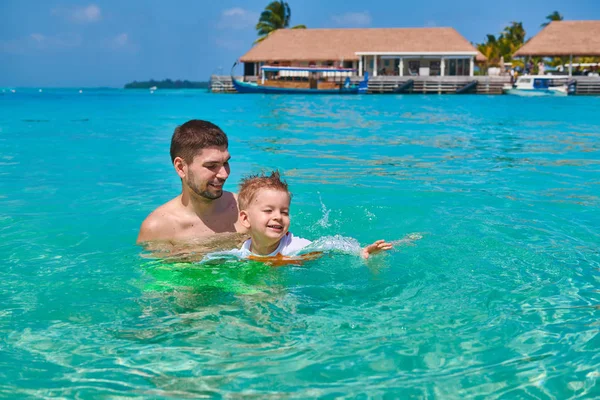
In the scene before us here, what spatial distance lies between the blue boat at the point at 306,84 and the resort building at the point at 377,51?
1.70 meters

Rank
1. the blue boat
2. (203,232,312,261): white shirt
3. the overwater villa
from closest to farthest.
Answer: (203,232,312,261): white shirt
the overwater villa
the blue boat

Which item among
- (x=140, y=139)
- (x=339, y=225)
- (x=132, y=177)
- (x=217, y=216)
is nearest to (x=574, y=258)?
(x=339, y=225)

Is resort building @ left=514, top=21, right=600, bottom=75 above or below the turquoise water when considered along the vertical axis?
above

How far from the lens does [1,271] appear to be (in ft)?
15.4

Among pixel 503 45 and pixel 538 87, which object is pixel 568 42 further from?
pixel 503 45

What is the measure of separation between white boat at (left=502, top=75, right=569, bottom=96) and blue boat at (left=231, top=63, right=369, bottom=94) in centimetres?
1092

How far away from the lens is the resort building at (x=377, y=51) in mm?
51188

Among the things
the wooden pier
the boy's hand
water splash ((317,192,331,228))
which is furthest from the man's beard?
the wooden pier

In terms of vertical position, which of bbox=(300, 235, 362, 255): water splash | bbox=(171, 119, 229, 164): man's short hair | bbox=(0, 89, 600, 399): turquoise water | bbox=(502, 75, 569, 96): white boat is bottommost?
bbox=(0, 89, 600, 399): turquoise water

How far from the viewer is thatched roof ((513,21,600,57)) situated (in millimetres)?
47688

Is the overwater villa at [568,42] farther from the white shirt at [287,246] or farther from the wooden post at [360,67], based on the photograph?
the white shirt at [287,246]

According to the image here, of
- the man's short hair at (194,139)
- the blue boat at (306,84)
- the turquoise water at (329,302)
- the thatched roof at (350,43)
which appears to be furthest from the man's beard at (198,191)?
the thatched roof at (350,43)

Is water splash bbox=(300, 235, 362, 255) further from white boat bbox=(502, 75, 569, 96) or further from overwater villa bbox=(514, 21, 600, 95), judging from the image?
overwater villa bbox=(514, 21, 600, 95)

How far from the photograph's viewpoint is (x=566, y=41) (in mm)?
48812
